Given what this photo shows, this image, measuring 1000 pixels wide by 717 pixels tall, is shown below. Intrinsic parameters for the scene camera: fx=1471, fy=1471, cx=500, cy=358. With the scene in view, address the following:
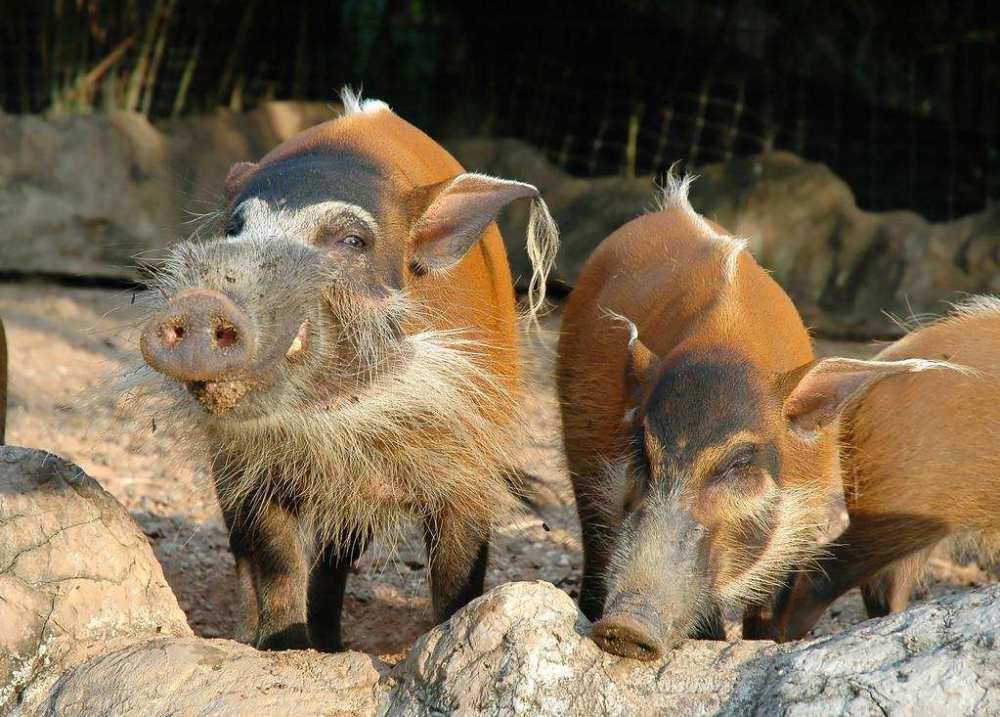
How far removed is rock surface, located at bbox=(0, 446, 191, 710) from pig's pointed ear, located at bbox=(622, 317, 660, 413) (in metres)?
1.28

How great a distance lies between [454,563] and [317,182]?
107 centimetres

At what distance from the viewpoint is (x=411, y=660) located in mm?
3053

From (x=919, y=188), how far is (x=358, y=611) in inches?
208

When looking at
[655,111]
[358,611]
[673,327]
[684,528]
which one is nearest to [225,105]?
[655,111]

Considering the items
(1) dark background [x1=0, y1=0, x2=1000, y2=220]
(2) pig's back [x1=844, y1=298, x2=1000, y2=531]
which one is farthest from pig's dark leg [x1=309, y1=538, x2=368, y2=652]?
(1) dark background [x1=0, y1=0, x2=1000, y2=220]

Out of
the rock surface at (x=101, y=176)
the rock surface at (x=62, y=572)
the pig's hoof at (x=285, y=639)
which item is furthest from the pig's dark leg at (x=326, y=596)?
the rock surface at (x=101, y=176)

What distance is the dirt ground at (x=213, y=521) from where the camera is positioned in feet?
15.7

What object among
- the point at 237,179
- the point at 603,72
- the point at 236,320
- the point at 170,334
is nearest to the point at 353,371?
the point at 236,320

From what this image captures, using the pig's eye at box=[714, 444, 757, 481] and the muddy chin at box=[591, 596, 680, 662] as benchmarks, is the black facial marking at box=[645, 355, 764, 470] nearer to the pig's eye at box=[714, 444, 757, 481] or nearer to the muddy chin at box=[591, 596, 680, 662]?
the pig's eye at box=[714, 444, 757, 481]

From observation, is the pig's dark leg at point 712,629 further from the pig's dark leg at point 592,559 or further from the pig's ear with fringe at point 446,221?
the pig's ear with fringe at point 446,221

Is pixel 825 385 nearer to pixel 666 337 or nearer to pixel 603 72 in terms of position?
pixel 666 337

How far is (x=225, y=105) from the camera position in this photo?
32.9ft

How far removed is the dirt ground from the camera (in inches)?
189

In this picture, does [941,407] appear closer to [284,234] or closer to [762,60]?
[284,234]
